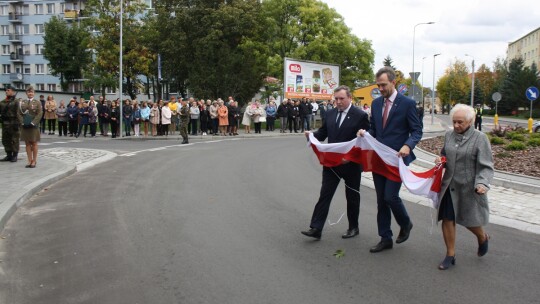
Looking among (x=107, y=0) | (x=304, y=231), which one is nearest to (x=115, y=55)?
(x=107, y=0)

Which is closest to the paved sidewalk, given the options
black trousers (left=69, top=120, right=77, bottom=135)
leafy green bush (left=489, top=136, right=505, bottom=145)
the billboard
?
leafy green bush (left=489, top=136, right=505, bottom=145)

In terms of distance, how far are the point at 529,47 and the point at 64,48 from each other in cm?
9628

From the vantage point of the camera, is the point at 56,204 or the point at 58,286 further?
the point at 56,204

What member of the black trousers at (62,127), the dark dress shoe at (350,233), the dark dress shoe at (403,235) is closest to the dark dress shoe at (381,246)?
the dark dress shoe at (403,235)

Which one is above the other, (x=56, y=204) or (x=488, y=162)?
(x=488, y=162)

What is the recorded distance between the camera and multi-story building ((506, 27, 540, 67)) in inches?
4124

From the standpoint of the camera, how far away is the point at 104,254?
580 centimetres

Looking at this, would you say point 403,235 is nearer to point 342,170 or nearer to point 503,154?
point 342,170

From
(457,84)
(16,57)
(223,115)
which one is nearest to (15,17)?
(16,57)

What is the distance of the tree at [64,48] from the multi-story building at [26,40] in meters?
19.9

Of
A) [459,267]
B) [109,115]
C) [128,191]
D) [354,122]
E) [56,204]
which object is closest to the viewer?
[459,267]

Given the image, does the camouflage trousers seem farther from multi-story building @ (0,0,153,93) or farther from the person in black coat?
multi-story building @ (0,0,153,93)

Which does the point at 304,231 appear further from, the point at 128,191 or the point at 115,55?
the point at 115,55

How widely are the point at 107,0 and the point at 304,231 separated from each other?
46767 millimetres
